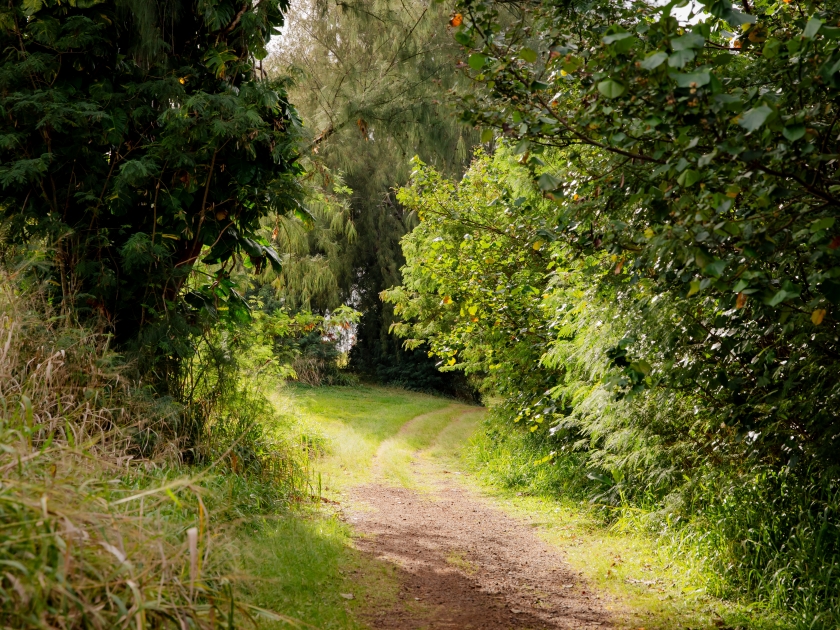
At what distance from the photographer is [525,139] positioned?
3740mm

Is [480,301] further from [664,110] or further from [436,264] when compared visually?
[664,110]

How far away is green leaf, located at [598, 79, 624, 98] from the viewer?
114 inches

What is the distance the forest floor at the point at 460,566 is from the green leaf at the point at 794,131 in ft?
11.2

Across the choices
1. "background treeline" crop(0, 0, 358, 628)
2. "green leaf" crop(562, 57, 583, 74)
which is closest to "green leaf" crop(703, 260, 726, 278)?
"green leaf" crop(562, 57, 583, 74)

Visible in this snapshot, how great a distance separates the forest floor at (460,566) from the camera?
4.87m

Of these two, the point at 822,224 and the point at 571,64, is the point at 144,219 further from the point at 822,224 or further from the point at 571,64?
the point at 822,224

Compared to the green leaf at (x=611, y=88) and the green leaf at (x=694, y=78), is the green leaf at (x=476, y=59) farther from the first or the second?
the green leaf at (x=694, y=78)

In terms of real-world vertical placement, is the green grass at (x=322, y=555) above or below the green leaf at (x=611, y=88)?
below

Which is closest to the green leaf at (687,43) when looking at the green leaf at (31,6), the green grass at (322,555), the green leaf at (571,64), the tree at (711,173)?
the tree at (711,173)

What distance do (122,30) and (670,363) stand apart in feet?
19.7

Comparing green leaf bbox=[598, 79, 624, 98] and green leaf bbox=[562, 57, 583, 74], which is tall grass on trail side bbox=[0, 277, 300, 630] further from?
green leaf bbox=[562, 57, 583, 74]

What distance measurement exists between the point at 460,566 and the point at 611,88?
4861 millimetres

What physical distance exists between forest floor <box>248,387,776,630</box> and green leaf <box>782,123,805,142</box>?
11.2 ft

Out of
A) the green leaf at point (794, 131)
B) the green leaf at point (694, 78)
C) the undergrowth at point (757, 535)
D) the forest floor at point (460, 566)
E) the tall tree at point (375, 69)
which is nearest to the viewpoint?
the green leaf at point (694, 78)
